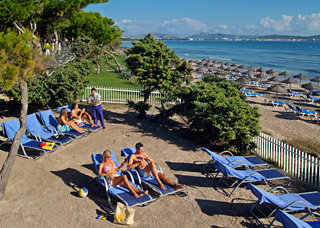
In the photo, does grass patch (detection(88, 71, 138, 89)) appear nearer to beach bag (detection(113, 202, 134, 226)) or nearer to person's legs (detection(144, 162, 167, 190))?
person's legs (detection(144, 162, 167, 190))

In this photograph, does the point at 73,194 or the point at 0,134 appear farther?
the point at 0,134

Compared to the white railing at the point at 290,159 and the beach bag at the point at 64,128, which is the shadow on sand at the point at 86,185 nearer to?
the beach bag at the point at 64,128

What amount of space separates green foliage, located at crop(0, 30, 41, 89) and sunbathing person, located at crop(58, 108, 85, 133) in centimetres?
322

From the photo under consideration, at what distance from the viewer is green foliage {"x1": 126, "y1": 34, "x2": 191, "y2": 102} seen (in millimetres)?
11102

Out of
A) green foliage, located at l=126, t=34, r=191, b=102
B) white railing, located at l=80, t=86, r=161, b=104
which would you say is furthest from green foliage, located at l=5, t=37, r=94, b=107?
white railing, located at l=80, t=86, r=161, b=104

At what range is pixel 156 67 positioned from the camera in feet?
36.8

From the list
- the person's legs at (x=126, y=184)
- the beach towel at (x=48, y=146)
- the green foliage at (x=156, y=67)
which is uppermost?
the green foliage at (x=156, y=67)

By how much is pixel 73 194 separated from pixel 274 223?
423 cm

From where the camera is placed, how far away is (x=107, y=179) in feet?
19.4

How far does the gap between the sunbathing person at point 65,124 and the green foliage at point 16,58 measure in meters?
3.22

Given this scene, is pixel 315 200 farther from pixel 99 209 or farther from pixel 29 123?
pixel 29 123

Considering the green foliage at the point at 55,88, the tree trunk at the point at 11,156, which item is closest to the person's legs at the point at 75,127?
the green foliage at the point at 55,88

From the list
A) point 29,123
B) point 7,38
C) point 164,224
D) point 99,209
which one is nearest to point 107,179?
point 99,209

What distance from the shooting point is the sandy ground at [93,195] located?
17.2 feet
